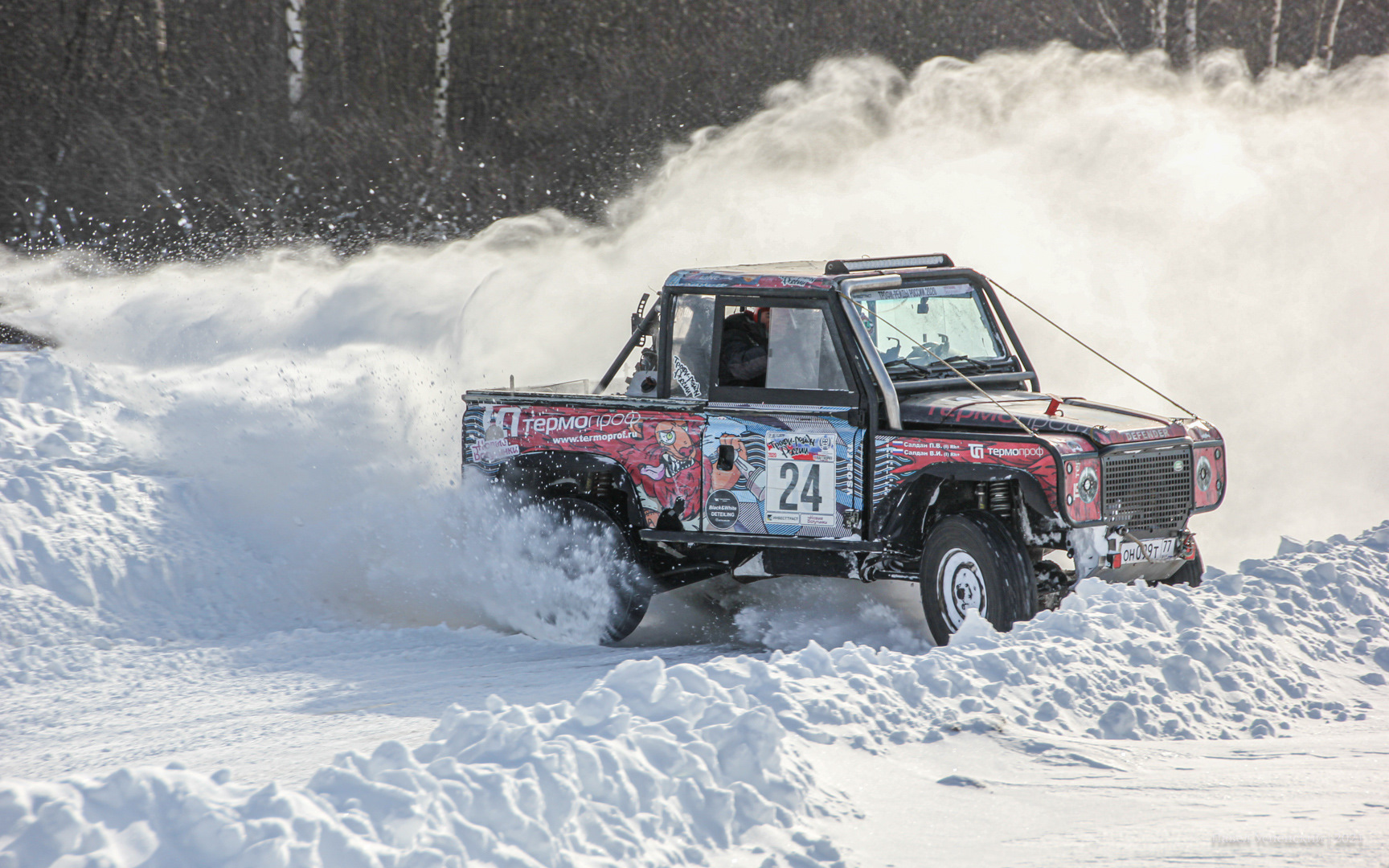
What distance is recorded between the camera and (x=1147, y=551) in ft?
22.6

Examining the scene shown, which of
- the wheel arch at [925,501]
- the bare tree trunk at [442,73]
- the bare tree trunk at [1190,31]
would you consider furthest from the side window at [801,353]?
the bare tree trunk at [1190,31]

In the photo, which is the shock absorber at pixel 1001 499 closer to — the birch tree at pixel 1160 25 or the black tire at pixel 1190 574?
the black tire at pixel 1190 574

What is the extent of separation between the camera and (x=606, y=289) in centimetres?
1333

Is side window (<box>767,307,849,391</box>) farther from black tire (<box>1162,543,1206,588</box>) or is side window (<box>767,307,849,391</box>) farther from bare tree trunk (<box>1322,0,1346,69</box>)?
bare tree trunk (<box>1322,0,1346,69</box>)

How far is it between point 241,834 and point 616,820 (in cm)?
109

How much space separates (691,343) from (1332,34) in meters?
22.6

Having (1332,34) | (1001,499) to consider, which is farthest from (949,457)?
(1332,34)

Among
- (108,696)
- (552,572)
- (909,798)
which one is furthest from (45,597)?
(909,798)

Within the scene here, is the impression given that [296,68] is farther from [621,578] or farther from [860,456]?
[860,456]

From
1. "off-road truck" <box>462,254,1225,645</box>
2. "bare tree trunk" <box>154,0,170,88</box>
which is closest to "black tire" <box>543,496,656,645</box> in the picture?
"off-road truck" <box>462,254,1225,645</box>

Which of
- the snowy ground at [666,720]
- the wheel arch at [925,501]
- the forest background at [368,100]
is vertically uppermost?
the forest background at [368,100]

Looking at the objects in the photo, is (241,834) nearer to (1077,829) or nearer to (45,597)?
(1077,829)

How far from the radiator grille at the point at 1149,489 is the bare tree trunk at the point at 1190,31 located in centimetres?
2140

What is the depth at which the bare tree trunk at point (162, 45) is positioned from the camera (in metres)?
25.6
